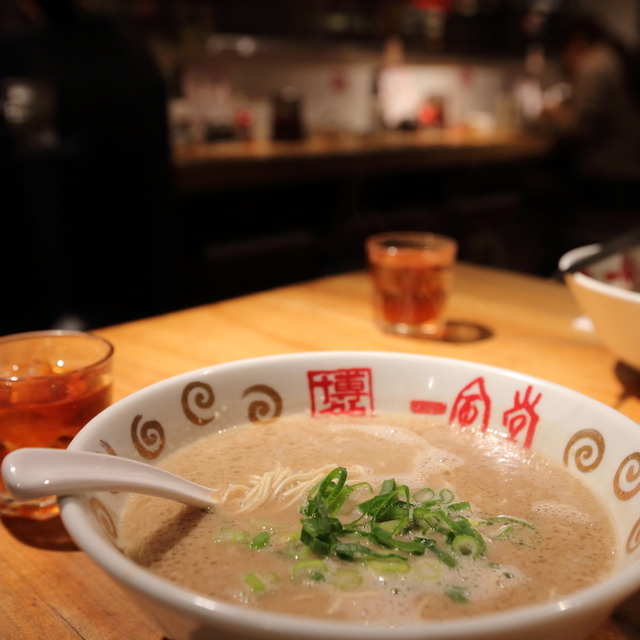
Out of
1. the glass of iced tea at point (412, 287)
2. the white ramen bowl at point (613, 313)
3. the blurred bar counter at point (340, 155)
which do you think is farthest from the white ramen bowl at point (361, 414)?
the blurred bar counter at point (340, 155)

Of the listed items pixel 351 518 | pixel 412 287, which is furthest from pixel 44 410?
pixel 412 287

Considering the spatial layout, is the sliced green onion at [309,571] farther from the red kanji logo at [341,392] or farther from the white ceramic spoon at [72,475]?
the red kanji logo at [341,392]

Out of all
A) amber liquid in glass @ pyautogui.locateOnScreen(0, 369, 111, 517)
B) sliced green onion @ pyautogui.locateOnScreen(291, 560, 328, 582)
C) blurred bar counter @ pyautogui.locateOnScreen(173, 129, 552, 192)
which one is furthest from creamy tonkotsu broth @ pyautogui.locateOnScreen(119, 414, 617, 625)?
blurred bar counter @ pyautogui.locateOnScreen(173, 129, 552, 192)

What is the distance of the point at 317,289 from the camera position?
178 centimetres

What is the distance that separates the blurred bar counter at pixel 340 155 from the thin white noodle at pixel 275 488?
10.2ft

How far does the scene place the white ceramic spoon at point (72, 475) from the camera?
0.56 m

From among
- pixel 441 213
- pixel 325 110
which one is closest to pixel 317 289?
pixel 441 213

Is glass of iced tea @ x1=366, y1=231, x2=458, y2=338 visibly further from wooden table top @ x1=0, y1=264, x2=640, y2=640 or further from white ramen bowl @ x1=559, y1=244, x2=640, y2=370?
white ramen bowl @ x1=559, y1=244, x2=640, y2=370

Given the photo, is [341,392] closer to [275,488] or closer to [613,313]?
[275,488]

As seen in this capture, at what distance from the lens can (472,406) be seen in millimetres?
920

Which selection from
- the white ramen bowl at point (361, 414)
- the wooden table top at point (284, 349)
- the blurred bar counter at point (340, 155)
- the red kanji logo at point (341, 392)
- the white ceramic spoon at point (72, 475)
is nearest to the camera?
the white ramen bowl at point (361, 414)

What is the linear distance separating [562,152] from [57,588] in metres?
6.31

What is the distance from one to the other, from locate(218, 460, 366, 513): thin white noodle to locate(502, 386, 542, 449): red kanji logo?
0.72 feet

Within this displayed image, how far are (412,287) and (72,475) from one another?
40.0 inches
